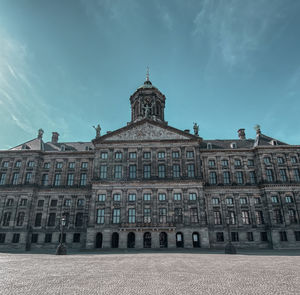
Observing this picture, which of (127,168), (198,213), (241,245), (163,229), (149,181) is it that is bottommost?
(241,245)

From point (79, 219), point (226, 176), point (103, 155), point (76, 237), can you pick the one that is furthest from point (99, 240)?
point (226, 176)

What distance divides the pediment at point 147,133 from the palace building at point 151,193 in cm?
19

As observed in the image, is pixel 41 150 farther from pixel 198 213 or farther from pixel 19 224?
pixel 198 213

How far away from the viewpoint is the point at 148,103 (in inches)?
2008

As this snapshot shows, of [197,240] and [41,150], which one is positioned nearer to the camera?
[197,240]

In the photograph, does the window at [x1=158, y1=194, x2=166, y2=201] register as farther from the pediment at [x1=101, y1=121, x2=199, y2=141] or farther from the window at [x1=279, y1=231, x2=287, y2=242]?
the window at [x1=279, y1=231, x2=287, y2=242]

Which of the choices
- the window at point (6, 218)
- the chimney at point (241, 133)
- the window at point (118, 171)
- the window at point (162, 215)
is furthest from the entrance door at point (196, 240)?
the window at point (6, 218)

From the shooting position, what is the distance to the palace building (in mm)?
36375

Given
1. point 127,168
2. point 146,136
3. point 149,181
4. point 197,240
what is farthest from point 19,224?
point 197,240

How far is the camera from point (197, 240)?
3544cm

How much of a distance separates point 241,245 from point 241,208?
6.32 meters

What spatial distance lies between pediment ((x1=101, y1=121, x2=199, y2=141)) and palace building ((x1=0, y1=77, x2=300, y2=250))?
191mm

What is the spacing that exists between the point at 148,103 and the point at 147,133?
11.9 m

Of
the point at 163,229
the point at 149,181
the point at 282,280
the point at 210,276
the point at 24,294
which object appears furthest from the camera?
the point at 149,181
